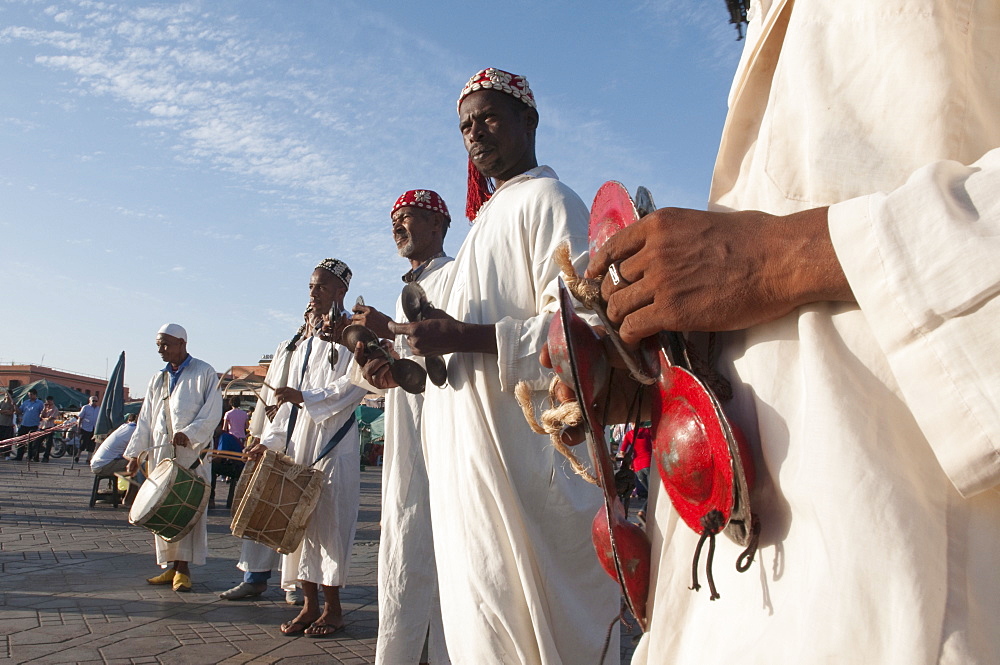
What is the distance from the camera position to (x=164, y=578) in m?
6.21

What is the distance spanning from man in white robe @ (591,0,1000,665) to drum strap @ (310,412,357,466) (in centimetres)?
457

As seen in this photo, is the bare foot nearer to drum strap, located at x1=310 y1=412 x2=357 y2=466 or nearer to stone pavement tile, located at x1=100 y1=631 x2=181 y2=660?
stone pavement tile, located at x1=100 y1=631 x2=181 y2=660

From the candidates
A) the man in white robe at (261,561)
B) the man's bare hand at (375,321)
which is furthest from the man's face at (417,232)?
the man in white robe at (261,561)

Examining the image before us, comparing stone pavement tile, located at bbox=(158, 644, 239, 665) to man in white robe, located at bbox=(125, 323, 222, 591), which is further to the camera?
man in white robe, located at bbox=(125, 323, 222, 591)

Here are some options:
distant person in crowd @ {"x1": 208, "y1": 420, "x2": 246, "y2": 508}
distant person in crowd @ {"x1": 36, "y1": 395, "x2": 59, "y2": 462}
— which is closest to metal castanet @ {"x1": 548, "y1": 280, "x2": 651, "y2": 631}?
distant person in crowd @ {"x1": 208, "y1": 420, "x2": 246, "y2": 508}

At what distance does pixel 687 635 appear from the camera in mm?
987

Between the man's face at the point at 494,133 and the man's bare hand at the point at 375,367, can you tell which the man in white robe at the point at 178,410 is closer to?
the man's bare hand at the point at 375,367

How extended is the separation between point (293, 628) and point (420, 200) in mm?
2776

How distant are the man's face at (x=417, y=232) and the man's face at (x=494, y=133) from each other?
1.98m

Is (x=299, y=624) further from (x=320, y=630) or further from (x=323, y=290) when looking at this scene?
(x=323, y=290)

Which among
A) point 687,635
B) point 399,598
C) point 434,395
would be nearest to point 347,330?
point 434,395

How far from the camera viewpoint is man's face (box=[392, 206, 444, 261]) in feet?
15.0

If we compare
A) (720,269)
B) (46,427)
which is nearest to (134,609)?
(720,269)

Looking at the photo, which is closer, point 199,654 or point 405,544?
point 405,544
